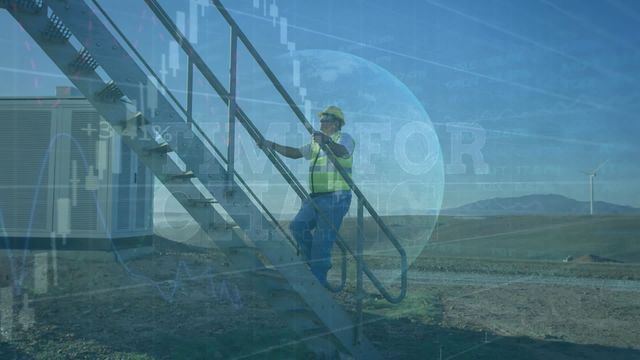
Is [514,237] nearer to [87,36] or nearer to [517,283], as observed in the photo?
[517,283]

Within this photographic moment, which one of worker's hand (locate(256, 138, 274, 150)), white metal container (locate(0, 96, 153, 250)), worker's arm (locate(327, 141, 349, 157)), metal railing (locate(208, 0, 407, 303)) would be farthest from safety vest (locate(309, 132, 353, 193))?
white metal container (locate(0, 96, 153, 250))

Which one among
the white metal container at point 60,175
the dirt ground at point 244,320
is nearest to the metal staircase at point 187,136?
the dirt ground at point 244,320

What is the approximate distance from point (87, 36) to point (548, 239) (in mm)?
25570

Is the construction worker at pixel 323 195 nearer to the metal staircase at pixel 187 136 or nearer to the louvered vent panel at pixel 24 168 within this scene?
the metal staircase at pixel 187 136

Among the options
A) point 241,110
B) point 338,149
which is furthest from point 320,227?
point 241,110

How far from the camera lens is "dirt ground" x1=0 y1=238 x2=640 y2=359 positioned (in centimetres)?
746

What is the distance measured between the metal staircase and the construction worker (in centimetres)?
42

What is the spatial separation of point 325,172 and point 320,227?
61 cm

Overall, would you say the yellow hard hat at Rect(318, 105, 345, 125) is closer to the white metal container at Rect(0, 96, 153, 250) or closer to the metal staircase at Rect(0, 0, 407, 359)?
the metal staircase at Rect(0, 0, 407, 359)

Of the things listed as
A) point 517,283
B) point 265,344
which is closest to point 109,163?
point 265,344

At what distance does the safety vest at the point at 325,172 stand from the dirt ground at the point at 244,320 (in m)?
1.33

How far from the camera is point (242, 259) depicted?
6207 mm

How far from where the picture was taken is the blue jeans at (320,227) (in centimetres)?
669

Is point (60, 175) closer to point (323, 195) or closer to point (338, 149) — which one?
point (323, 195)
